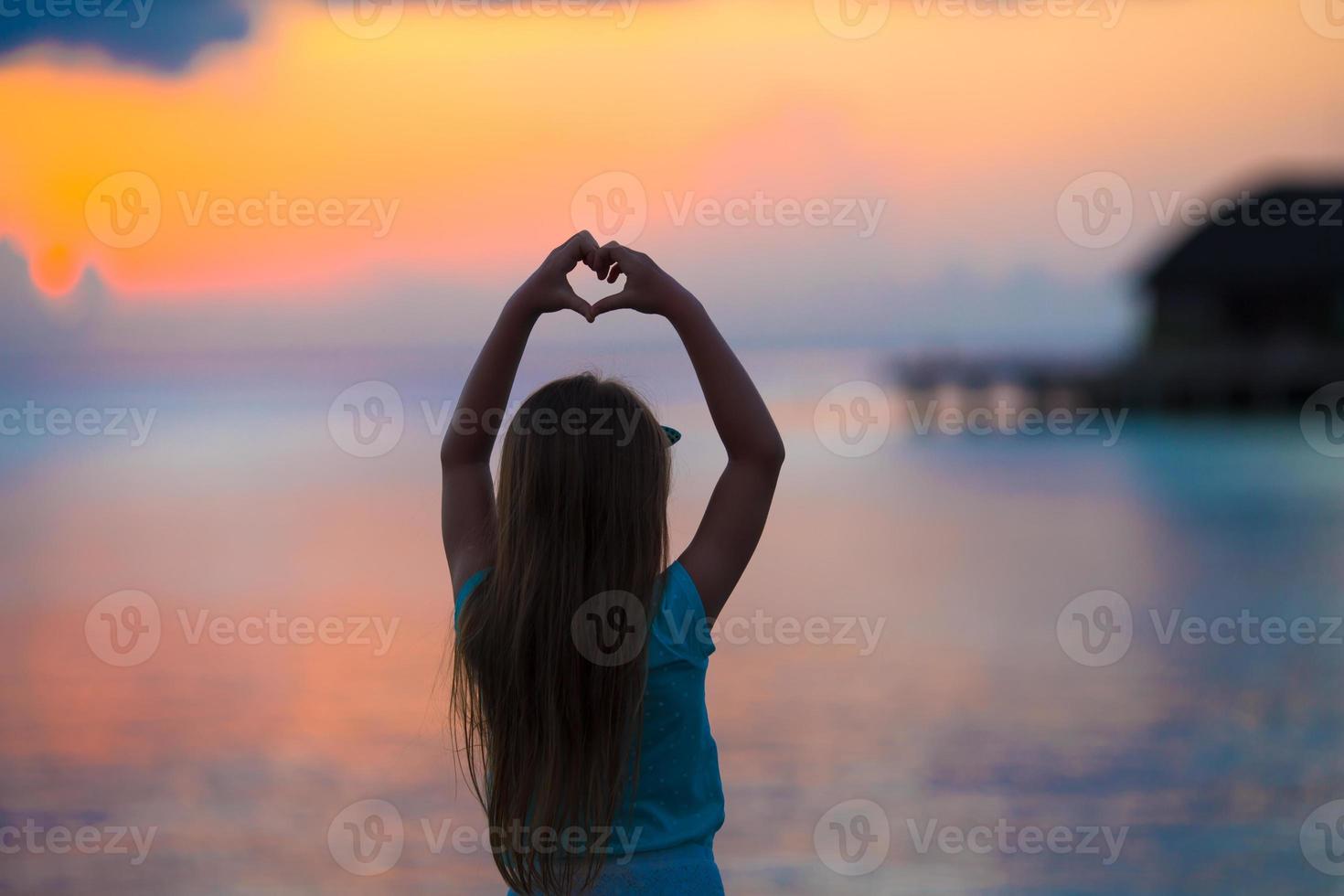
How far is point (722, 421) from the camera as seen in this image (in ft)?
5.49

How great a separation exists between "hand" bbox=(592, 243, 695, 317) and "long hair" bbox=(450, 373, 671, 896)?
12 cm

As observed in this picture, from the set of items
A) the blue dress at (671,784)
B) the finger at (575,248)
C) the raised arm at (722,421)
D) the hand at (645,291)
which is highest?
the finger at (575,248)

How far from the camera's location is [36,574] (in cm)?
855

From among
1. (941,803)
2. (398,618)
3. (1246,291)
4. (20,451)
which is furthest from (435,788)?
(1246,291)

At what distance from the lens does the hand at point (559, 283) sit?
170 centimetres

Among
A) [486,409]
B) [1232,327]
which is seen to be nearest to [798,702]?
[486,409]

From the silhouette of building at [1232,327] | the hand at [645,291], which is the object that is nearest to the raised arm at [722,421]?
the hand at [645,291]

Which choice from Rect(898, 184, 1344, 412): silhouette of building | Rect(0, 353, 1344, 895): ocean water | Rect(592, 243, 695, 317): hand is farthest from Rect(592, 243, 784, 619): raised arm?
Rect(898, 184, 1344, 412): silhouette of building

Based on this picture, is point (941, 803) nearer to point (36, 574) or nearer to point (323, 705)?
point (323, 705)

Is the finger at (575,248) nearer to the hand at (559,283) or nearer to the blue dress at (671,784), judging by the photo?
the hand at (559,283)

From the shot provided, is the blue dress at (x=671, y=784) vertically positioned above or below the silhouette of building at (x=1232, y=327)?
below

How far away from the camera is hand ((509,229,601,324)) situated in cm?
170

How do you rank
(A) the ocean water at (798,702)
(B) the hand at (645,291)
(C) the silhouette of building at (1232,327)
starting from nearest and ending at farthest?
(B) the hand at (645,291), (A) the ocean water at (798,702), (C) the silhouette of building at (1232,327)

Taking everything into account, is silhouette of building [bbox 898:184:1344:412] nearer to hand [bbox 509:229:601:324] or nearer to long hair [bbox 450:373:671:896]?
hand [bbox 509:229:601:324]
